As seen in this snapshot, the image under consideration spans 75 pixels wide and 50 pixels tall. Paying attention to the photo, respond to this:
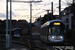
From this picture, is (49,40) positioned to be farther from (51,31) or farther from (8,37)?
(8,37)

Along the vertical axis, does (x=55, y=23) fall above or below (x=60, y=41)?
above

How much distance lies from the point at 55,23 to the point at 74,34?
18.7 m

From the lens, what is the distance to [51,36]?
23.3m

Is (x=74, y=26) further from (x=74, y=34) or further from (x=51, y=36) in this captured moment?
(x=51, y=36)

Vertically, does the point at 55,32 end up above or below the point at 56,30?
below

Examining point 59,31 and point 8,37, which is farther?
point 59,31

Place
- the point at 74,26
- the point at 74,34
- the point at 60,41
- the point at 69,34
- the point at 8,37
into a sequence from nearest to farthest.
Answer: the point at 8,37 < the point at 60,41 < the point at 74,34 < the point at 69,34 < the point at 74,26

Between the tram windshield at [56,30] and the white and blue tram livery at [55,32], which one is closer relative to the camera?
the white and blue tram livery at [55,32]

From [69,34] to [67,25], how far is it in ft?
72.6

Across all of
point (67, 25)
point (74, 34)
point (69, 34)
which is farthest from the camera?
point (67, 25)

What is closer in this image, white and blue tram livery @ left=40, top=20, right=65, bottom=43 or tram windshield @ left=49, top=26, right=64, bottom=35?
white and blue tram livery @ left=40, top=20, right=65, bottom=43

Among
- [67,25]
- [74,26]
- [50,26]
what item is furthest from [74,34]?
[67,25]

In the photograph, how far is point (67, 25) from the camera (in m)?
69.1

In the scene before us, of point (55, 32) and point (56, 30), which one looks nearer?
point (55, 32)
